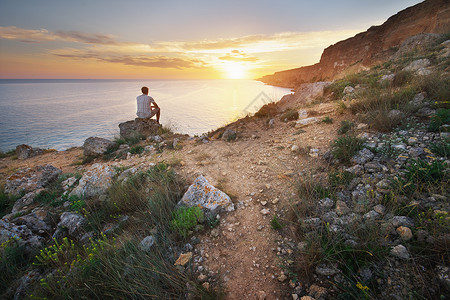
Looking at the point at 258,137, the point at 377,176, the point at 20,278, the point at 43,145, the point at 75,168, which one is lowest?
the point at 43,145

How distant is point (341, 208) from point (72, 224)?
4257 millimetres

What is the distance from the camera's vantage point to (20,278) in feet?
7.14

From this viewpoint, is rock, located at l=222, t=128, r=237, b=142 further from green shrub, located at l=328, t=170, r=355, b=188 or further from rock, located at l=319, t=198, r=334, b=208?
rock, located at l=319, t=198, r=334, b=208

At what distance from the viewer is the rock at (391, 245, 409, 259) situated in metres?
1.59

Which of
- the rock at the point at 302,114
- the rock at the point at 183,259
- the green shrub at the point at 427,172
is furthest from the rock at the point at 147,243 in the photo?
the rock at the point at 302,114

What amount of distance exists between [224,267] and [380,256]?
158 cm

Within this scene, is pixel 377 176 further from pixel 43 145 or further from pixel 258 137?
pixel 43 145

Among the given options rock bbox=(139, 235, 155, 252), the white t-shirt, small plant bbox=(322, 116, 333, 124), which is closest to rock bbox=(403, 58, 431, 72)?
small plant bbox=(322, 116, 333, 124)

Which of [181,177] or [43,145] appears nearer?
[181,177]

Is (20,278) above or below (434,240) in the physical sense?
below

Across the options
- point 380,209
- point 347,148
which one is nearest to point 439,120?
point 347,148

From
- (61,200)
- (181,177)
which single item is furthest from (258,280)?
(61,200)

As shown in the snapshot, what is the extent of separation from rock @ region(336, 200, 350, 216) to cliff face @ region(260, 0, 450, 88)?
52.9 ft

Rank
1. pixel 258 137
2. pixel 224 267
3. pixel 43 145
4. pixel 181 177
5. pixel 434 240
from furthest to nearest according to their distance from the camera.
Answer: pixel 43 145
pixel 258 137
pixel 181 177
pixel 224 267
pixel 434 240
